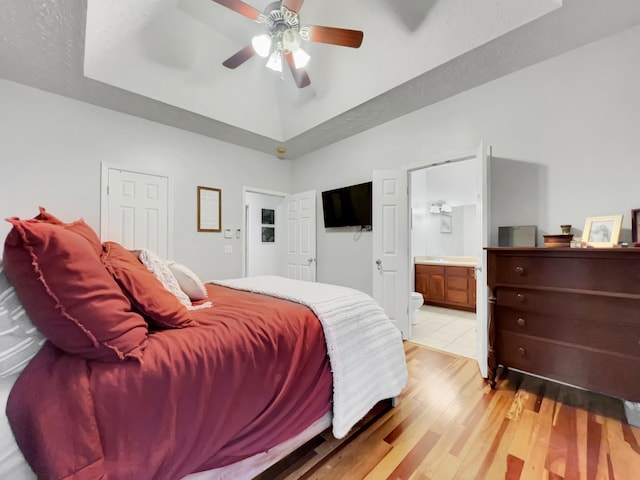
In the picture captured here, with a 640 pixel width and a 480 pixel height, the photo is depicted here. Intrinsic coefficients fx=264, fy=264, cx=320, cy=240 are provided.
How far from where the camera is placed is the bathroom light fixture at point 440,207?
5609mm

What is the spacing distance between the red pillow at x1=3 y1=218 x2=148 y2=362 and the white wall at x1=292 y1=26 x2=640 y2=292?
2.88m

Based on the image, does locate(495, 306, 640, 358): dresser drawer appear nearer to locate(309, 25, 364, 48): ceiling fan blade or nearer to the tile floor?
the tile floor

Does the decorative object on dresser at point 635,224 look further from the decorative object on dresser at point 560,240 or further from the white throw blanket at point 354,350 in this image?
the white throw blanket at point 354,350

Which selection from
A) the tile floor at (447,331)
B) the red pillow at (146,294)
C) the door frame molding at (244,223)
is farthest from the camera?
the door frame molding at (244,223)

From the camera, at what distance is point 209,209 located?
368cm

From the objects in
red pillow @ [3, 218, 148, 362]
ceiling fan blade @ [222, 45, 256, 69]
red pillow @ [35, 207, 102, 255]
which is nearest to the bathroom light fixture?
ceiling fan blade @ [222, 45, 256, 69]

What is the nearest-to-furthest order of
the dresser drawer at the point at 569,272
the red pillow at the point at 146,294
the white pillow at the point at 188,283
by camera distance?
1. the red pillow at the point at 146,294
2. the dresser drawer at the point at 569,272
3. the white pillow at the point at 188,283

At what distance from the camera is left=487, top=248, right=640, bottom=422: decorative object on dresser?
62.0 inches

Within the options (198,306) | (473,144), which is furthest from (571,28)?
(198,306)

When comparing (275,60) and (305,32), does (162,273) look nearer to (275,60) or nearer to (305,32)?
(275,60)

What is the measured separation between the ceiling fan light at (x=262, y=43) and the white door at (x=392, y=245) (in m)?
1.78

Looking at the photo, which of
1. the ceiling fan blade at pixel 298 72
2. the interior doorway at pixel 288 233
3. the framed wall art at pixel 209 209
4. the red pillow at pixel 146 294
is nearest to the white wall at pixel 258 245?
the interior doorway at pixel 288 233

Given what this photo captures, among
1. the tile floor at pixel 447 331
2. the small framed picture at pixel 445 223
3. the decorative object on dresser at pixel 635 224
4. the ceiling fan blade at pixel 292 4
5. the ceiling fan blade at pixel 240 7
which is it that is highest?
the ceiling fan blade at pixel 292 4

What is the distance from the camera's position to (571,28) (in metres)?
1.92
